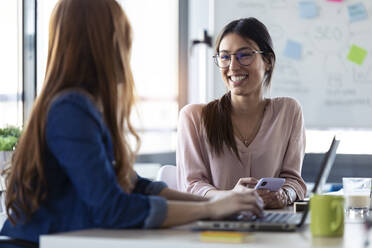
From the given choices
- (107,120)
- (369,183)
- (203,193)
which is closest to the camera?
(107,120)

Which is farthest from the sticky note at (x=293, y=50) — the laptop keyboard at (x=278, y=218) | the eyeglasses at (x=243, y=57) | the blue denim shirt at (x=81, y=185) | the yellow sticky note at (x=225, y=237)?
the yellow sticky note at (x=225, y=237)

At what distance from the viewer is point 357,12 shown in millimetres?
3545

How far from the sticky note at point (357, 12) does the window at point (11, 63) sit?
195 centimetres

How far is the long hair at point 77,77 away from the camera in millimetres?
1366

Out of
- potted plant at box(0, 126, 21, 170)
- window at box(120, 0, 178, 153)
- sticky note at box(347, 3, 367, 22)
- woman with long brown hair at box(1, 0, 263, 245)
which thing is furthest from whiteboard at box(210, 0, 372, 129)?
woman with long brown hair at box(1, 0, 263, 245)

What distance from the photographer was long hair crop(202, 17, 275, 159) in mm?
2434

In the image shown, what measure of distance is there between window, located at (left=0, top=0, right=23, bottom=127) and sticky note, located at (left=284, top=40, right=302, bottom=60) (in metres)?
1.59

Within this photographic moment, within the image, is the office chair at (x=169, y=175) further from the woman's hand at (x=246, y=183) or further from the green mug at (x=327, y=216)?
the green mug at (x=327, y=216)

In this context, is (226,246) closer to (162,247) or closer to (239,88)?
(162,247)

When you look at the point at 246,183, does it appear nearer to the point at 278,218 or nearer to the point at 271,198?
the point at 271,198

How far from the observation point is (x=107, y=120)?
57.7 inches

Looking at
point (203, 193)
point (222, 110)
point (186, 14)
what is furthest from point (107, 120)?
point (186, 14)

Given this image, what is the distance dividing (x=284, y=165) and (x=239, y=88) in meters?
0.36

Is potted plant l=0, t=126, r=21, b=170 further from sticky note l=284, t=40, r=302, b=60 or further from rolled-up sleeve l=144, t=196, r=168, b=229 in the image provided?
sticky note l=284, t=40, r=302, b=60
